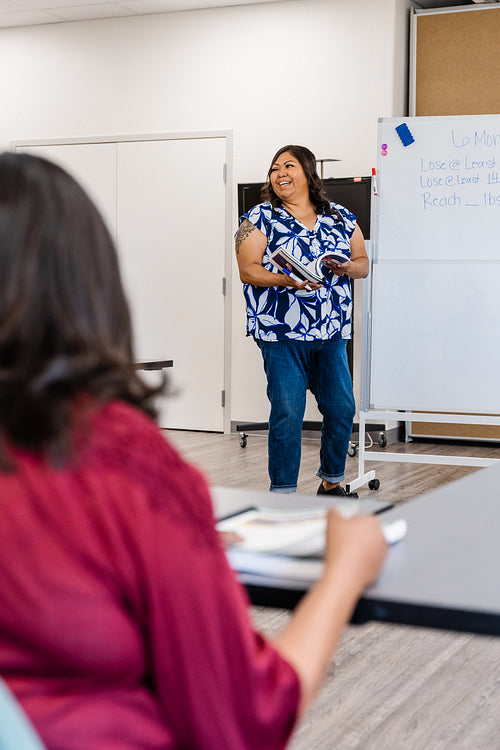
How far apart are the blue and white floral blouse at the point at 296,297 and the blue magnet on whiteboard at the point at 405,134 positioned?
952 mm

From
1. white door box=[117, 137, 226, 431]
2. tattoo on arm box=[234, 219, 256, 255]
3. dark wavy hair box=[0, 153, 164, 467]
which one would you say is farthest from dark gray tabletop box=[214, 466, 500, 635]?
white door box=[117, 137, 226, 431]

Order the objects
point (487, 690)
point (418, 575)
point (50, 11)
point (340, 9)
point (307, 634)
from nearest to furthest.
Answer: point (307, 634)
point (418, 575)
point (487, 690)
point (340, 9)
point (50, 11)

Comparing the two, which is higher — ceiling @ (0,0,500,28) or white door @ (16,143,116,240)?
ceiling @ (0,0,500,28)

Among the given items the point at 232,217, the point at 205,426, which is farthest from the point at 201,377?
the point at 232,217

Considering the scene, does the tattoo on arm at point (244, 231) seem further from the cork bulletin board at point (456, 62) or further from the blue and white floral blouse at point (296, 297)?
the cork bulletin board at point (456, 62)

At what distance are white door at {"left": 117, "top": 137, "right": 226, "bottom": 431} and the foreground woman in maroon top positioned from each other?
17.7 feet

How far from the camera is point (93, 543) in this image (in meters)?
0.62

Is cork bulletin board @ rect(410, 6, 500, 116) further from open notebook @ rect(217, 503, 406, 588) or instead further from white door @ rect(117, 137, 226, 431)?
open notebook @ rect(217, 503, 406, 588)

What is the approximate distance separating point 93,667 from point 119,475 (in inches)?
5.2

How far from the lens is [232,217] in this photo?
19.9 ft

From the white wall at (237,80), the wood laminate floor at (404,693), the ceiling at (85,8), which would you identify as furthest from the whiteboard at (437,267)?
the ceiling at (85,8)

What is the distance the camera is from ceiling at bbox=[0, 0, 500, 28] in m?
5.93

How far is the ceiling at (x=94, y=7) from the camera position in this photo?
234 inches

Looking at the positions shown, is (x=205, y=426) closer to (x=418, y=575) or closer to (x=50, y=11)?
(x=50, y=11)
